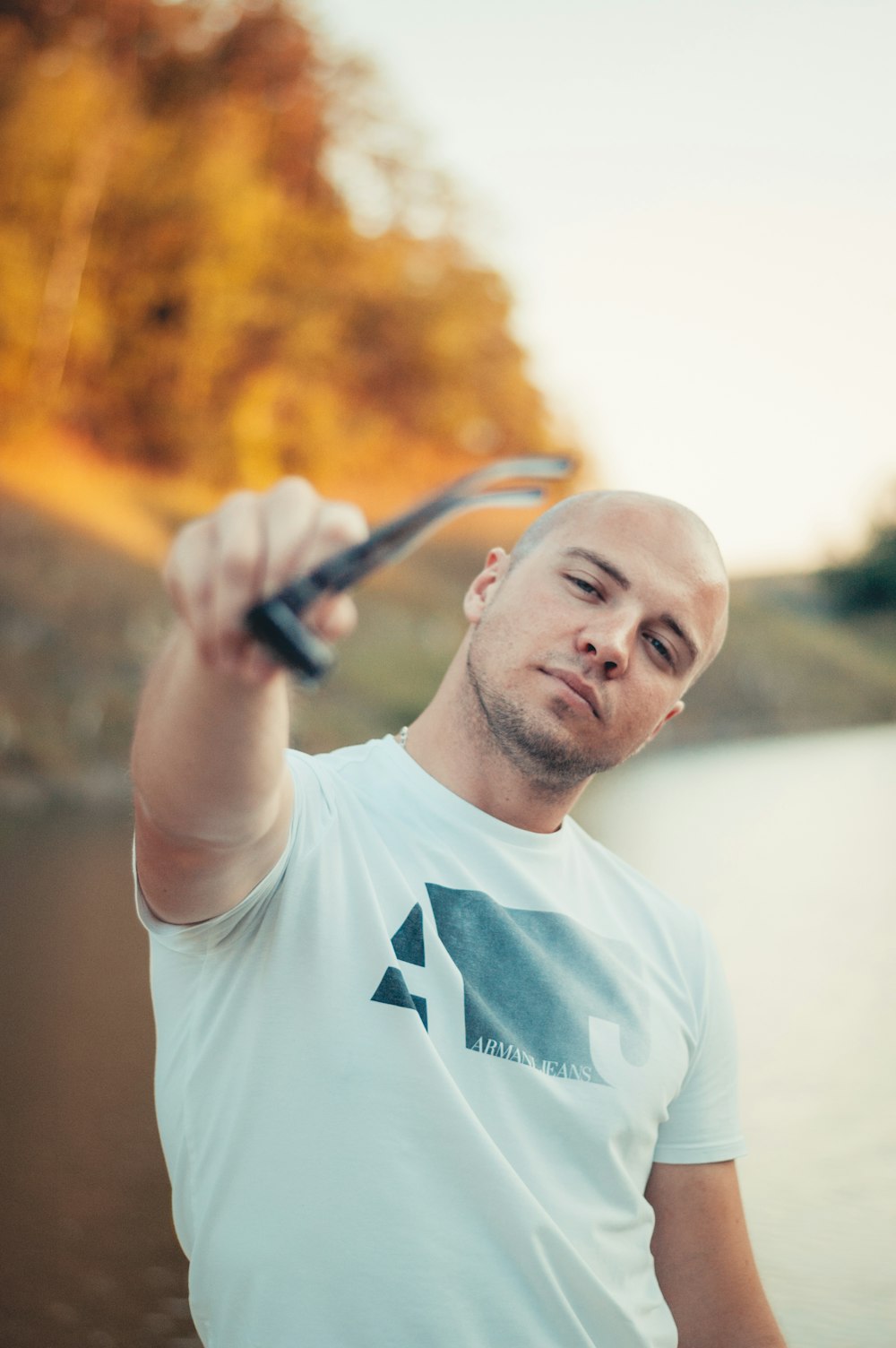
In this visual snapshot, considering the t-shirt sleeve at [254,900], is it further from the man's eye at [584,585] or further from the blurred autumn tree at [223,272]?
the blurred autumn tree at [223,272]

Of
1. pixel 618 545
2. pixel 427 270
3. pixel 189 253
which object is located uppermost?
pixel 427 270

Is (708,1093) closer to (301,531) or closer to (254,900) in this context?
(254,900)

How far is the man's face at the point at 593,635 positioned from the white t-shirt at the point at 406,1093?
0.44 ft

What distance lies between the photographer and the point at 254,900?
47.6 inches

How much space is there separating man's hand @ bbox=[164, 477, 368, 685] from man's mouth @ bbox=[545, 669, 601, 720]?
69 cm

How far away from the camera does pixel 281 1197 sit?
1239 mm

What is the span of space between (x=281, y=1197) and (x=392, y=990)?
0.23m

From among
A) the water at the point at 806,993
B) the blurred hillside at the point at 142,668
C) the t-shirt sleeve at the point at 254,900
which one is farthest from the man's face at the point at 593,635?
the blurred hillside at the point at 142,668

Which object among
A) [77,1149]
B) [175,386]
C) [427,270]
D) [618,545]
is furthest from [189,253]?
[618,545]

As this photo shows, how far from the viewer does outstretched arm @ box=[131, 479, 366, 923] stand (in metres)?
0.78

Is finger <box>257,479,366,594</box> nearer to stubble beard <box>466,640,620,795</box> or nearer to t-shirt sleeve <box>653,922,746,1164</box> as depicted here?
stubble beard <box>466,640,620,795</box>

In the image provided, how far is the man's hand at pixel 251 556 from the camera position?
2.54 ft

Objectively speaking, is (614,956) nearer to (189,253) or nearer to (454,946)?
(454,946)

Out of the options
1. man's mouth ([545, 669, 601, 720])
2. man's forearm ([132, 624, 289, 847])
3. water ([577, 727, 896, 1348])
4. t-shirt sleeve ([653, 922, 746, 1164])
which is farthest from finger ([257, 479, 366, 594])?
water ([577, 727, 896, 1348])
